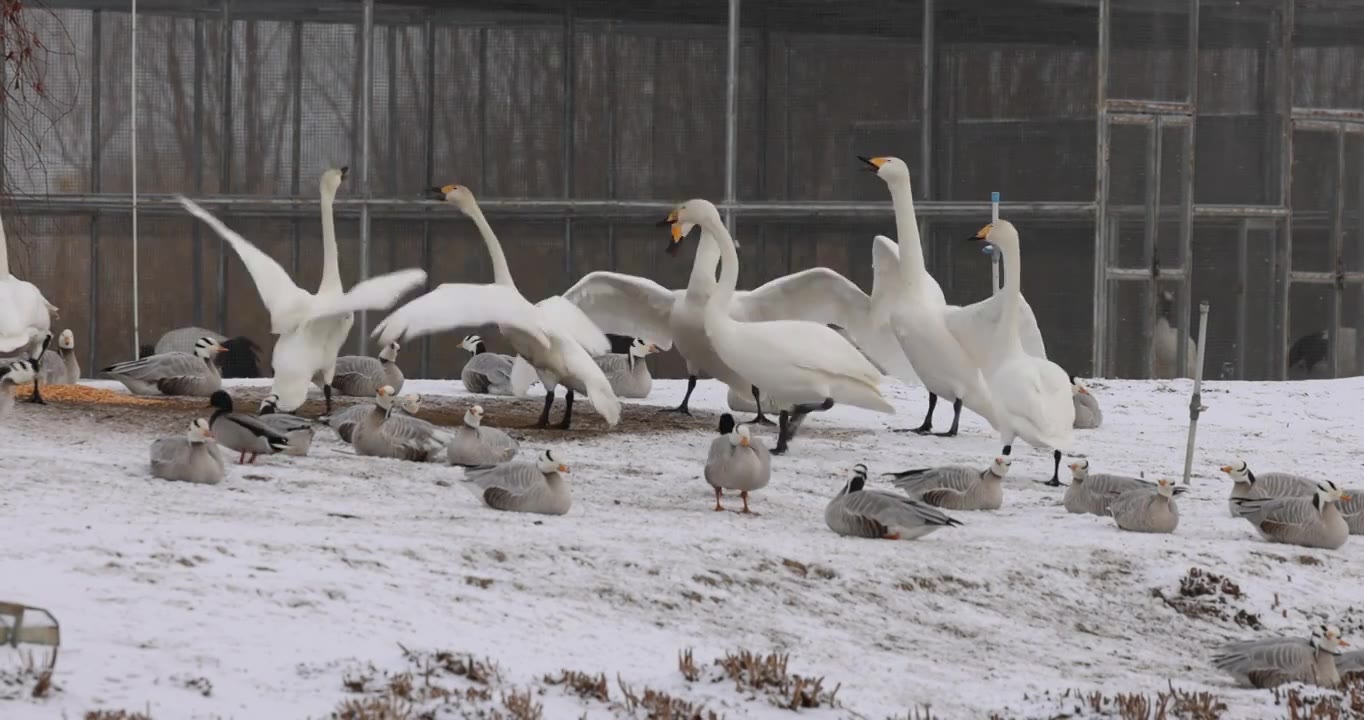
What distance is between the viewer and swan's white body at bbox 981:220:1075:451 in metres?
11.7

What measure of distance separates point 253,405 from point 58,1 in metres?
7.71

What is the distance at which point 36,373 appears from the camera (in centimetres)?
1305

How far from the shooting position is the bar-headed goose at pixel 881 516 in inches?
372

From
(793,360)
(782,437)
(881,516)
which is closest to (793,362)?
(793,360)

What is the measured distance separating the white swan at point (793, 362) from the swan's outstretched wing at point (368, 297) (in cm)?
201

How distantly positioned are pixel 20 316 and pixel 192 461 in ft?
14.8

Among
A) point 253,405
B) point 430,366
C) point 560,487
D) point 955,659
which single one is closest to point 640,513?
point 560,487

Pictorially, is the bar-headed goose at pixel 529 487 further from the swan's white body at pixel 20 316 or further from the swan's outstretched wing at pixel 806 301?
the swan's outstretched wing at pixel 806 301

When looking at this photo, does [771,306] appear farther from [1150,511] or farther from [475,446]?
[1150,511]

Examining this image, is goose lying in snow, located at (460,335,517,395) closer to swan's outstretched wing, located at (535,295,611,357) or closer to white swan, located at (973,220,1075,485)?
swan's outstretched wing, located at (535,295,611,357)

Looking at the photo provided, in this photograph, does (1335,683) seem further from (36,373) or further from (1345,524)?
(36,373)

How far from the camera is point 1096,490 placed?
1086 cm

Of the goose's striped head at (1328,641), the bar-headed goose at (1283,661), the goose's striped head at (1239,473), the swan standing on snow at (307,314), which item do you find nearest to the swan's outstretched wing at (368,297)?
the swan standing on snow at (307,314)

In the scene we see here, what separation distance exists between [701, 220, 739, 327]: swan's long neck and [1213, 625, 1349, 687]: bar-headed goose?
5249 mm
